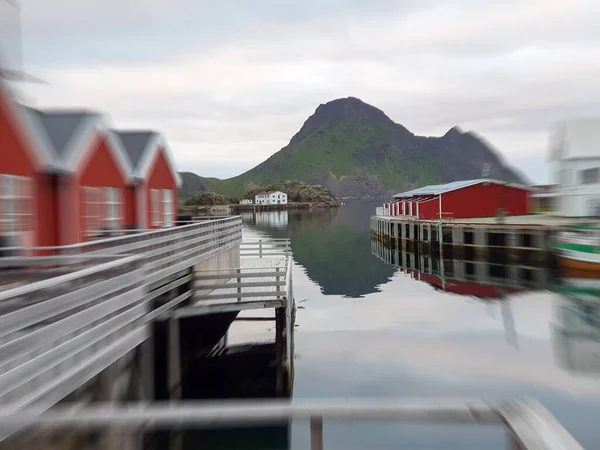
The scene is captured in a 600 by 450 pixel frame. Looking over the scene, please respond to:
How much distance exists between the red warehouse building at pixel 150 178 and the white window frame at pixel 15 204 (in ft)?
22.9

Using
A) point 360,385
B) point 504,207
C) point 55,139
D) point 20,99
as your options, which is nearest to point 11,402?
point 20,99

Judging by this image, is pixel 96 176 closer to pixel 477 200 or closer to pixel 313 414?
pixel 313 414

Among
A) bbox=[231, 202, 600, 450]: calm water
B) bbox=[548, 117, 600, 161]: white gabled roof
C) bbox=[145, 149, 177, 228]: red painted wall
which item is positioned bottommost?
bbox=[231, 202, 600, 450]: calm water

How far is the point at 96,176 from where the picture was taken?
16.8 metres

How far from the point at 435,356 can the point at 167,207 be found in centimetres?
1315

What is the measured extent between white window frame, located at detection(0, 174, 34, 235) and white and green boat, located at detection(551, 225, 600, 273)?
1240 inches

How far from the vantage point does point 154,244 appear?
42.2ft

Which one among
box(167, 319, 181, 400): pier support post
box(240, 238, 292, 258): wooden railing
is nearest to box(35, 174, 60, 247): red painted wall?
box(167, 319, 181, 400): pier support post

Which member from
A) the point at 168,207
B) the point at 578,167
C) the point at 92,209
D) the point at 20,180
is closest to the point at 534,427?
the point at 20,180

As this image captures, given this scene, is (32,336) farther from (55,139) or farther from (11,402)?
(55,139)

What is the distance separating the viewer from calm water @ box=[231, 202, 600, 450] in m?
13.3

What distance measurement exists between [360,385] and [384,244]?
43956 mm

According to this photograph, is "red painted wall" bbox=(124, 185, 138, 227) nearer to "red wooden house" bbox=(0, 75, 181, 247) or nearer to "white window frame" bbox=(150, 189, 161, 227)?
"red wooden house" bbox=(0, 75, 181, 247)

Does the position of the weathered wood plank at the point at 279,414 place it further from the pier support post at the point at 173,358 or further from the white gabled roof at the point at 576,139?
the white gabled roof at the point at 576,139
